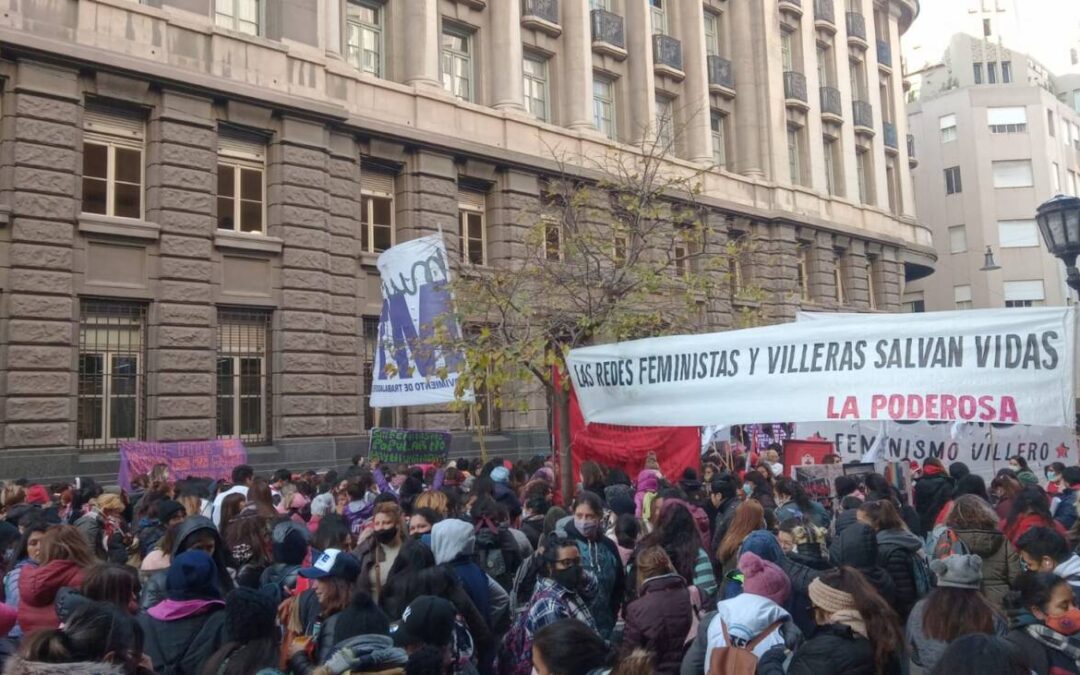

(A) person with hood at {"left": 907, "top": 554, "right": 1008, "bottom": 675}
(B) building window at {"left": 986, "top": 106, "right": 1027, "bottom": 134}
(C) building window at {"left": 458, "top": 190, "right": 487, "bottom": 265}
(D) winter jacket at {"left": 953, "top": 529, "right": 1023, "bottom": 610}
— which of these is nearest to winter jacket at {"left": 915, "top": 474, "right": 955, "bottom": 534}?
(D) winter jacket at {"left": 953, "top": 529, "right": 1023, "bottom": 610}

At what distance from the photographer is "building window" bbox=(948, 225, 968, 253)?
52125 mm

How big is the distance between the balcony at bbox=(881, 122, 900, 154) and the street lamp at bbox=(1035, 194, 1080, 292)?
28241 millimetres

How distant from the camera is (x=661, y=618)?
4.89 metres

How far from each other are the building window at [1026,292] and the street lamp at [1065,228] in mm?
44397

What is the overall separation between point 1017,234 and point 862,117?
21172 mm

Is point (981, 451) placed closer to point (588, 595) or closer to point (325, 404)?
point (588, 595)

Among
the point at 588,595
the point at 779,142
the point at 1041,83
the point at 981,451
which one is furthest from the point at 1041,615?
the point at 1041,83

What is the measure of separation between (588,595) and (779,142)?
A: 27.9m

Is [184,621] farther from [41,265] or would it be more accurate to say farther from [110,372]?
[110,372]

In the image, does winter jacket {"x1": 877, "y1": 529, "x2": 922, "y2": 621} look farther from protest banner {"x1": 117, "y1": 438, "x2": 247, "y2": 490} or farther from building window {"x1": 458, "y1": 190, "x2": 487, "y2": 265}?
building window {"x1": 458, "y1": 190, "x2": 487, "y2": 265}

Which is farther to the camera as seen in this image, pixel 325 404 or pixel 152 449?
pixel 325 404

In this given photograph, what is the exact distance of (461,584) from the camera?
5133mm

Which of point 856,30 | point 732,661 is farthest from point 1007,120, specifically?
point 732,661

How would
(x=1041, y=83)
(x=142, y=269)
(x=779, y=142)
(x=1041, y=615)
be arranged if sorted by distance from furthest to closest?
(x=1041, y=83)
(x=779, y=142)
(x=142, y=269)
(x=1041, y=615)
